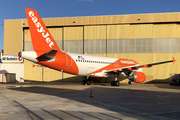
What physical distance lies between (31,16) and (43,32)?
202cm

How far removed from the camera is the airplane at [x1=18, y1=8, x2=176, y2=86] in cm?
2016

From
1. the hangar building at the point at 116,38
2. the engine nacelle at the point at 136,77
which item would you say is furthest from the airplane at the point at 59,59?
the hangar building at the point at 116,38

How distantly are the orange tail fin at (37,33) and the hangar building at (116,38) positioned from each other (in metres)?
17.1

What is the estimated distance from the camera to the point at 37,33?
20578 mm

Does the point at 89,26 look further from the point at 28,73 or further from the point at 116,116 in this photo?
the point at 116,116

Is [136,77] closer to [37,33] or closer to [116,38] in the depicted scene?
[116,38]

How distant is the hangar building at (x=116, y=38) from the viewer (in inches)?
1420

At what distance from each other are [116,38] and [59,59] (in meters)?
17.8

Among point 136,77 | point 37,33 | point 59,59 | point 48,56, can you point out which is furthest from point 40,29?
point 136,77

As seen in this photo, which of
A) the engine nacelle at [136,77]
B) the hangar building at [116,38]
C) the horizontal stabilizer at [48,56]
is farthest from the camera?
the hangar building at [116,38]

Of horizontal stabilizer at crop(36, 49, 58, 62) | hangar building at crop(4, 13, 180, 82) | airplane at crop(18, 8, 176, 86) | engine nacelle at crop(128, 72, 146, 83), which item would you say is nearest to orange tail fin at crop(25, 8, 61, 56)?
airplane at crop(18, 8, 176, 86)

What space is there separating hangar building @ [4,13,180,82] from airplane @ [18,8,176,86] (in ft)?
24.0

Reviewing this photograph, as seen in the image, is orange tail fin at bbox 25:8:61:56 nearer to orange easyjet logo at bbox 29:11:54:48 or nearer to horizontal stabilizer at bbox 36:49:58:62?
orange easyjet logo at bbox 29:11:54:48

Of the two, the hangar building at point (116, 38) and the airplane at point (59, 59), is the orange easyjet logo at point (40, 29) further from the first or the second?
the hangar building at point (116, 38)
